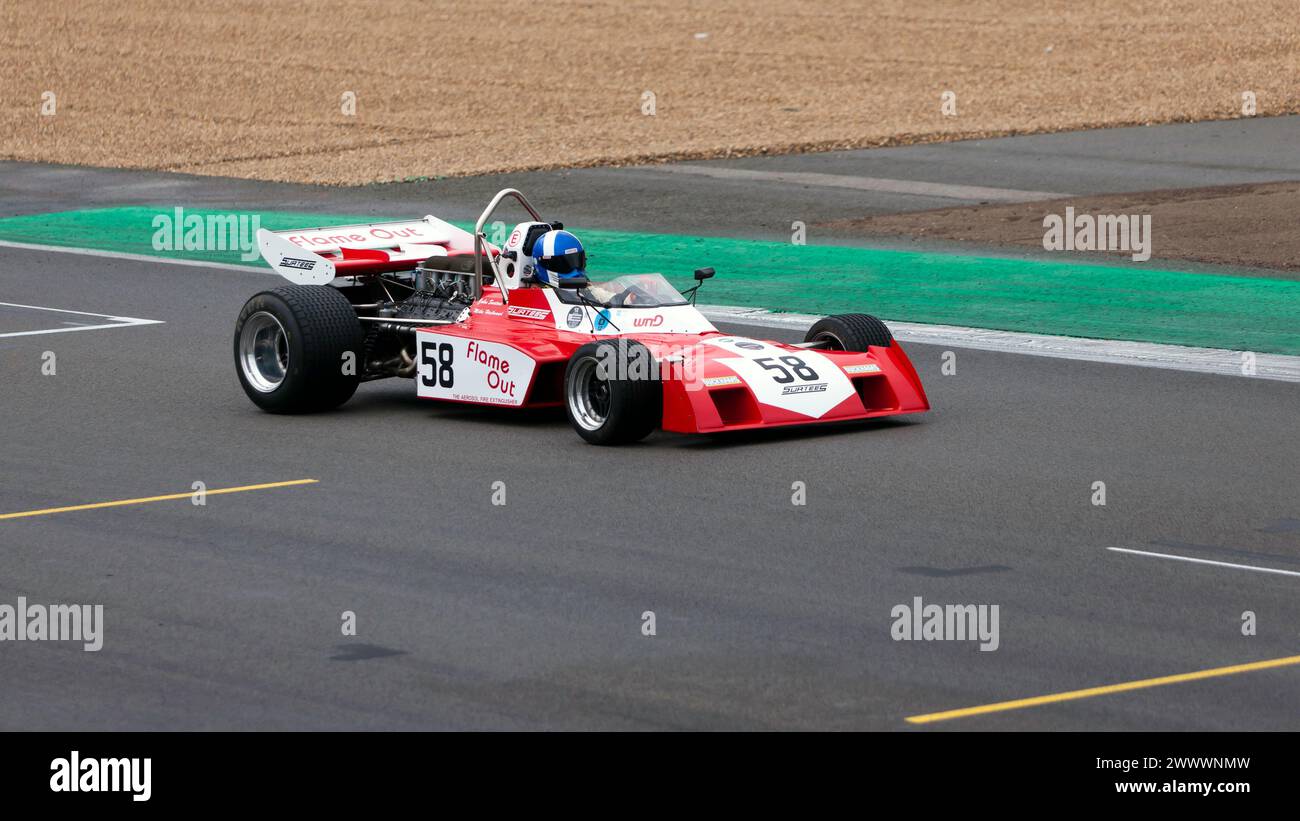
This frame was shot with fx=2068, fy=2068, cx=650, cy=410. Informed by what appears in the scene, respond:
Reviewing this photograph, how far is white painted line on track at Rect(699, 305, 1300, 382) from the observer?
15.3 m

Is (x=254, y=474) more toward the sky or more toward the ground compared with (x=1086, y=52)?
more toward the ground

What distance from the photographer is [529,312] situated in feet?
43.3

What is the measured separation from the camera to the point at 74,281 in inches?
802

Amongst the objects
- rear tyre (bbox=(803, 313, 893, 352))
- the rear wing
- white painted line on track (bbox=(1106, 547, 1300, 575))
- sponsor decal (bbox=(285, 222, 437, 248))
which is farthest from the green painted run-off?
white painted line on track (bbox=(1106, 547, 1300, 575))

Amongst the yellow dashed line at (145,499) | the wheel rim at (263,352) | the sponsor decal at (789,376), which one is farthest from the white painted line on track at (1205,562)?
the wheel rim at (263,352)

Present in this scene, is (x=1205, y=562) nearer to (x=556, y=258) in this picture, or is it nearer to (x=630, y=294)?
(x=630, y=294)

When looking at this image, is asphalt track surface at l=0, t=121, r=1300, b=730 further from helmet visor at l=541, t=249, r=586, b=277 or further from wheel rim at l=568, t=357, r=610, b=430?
helmet visor at l=541, t=249, r=586, b=277

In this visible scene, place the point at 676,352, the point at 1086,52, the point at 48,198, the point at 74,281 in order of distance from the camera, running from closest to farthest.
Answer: the point at 676,352, the point at 74,281, the point at 48,198, the point at 1086,52

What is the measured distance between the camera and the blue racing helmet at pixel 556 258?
1312 cm

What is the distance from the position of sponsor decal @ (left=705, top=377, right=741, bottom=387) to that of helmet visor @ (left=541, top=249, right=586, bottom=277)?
58.4 inches

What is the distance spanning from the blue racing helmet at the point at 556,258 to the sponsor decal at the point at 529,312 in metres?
0.19

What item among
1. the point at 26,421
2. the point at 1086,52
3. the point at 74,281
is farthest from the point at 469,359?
the point at 1086,52
